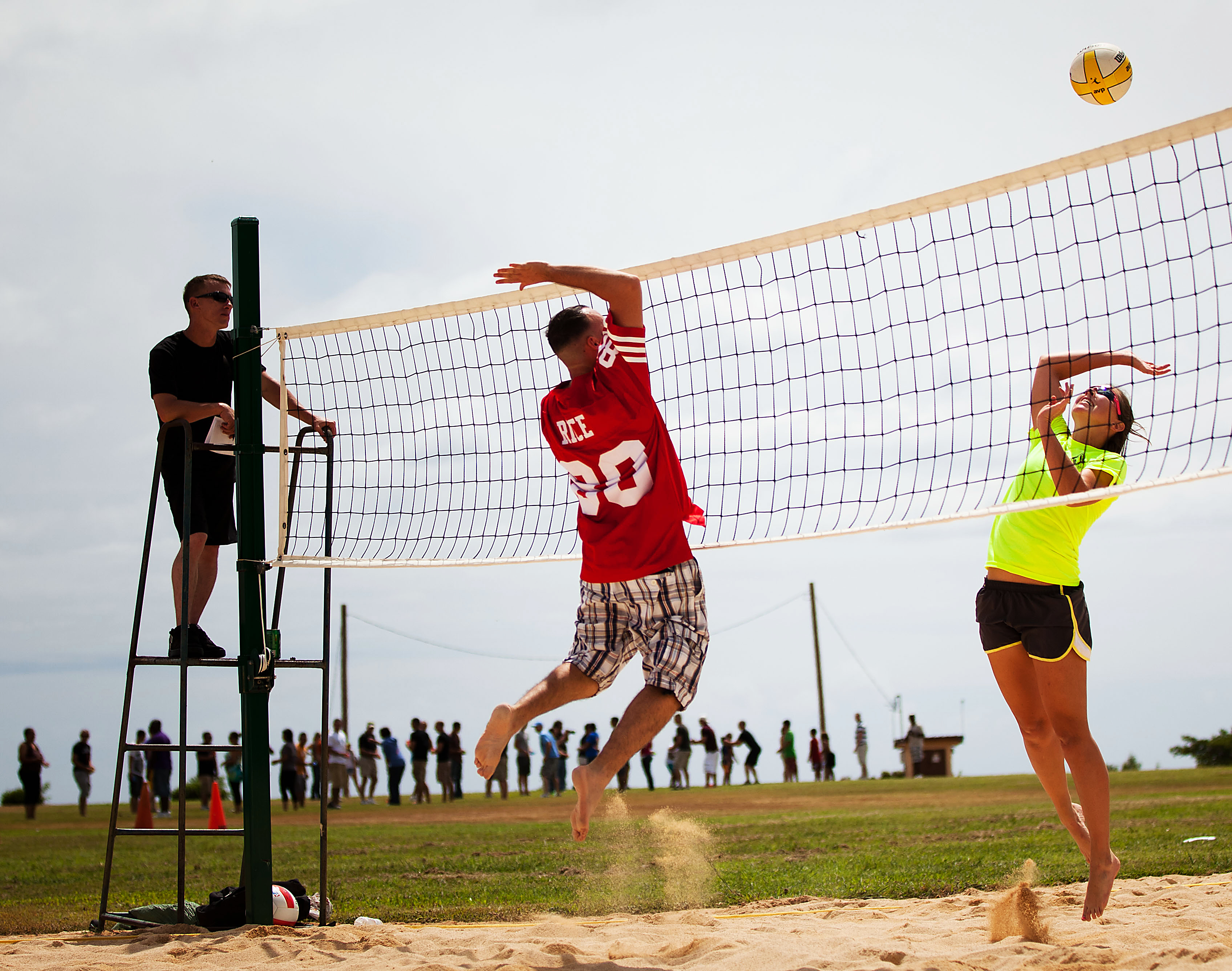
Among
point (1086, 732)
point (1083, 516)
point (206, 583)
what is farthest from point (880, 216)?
point (206, 583)

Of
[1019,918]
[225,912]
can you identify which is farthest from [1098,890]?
[225,912]

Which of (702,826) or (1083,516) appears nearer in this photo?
(1083,516)

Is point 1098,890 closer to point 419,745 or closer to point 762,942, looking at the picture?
point 762,942

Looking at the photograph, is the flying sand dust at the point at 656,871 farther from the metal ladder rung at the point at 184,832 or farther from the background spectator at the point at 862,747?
the background spectator at the point at 862,747

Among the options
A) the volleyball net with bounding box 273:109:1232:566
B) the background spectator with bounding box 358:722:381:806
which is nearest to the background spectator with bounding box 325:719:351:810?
the background spectator with bounding box 358:722:381:806

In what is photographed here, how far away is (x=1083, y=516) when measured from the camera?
4.82 metres

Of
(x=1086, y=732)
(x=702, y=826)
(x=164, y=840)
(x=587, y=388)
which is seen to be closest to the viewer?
(x=587, y=388)

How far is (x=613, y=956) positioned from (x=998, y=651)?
83.4 inches

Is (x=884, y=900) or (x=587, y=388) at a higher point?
(x=587, y=388)

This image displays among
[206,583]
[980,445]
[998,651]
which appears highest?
[980,445]

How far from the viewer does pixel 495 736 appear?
404cm

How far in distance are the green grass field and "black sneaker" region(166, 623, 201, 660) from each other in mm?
1552

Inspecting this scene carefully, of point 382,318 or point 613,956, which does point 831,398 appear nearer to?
point 382,318

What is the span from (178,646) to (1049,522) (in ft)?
13.9
